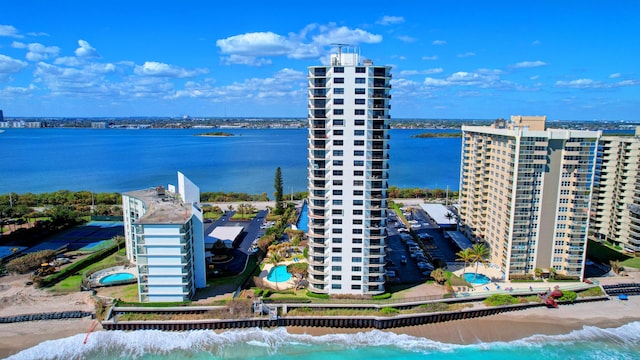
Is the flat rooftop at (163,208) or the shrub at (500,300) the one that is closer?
the flat rooftop at (163,208)

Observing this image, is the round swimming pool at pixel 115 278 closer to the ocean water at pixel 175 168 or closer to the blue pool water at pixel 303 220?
the blue pool water at pixel 303 220

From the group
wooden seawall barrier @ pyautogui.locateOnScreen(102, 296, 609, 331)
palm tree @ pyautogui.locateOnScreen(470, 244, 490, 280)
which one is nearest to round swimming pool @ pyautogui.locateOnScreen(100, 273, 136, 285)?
Result: wooden seawall barrier @ pyautogui.locateOnScreen(102, 296, 609, 331)

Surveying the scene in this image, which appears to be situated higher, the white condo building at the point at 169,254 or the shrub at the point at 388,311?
the white condo building at the point at 169,254

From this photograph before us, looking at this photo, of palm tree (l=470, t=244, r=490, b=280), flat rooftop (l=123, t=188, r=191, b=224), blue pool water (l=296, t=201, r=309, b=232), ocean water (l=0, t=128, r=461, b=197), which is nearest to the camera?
flat rooftop (l=123, t=188, r=191, b=224)

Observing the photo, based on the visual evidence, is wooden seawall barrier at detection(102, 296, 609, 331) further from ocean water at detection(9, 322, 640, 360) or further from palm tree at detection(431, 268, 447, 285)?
palm tree at detection(431, 268, 447, 285)

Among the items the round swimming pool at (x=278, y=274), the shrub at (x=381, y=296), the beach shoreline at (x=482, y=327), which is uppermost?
A: the shrub at (x=381, y=296)

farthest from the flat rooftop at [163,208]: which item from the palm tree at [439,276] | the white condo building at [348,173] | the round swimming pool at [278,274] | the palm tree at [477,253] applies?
the palm tree at [477,253]

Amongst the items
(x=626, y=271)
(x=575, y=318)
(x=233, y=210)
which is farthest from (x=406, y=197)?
(x=575, y=318)
